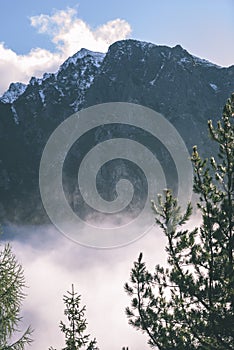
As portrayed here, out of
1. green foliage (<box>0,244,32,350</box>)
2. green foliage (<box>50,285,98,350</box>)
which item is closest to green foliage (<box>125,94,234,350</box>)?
green foliage (<box>50,285,98,350</box>)

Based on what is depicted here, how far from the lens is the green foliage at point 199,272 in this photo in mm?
12758

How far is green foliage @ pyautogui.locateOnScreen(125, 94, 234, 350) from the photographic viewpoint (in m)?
12.8

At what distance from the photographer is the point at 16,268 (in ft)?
49.0

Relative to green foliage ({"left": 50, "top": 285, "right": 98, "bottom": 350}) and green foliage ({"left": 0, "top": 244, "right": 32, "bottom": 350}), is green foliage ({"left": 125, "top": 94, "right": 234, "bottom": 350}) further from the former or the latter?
green foliage ({"left": 0, "top": 244, "right": 32, "bottom": 350})

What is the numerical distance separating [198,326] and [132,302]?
2.40 metres

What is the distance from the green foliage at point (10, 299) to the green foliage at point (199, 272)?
4.10 meters

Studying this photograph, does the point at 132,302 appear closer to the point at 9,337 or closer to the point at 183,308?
the point at 183,308

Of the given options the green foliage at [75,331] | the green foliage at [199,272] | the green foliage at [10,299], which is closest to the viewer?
the green foliage at [199,272]

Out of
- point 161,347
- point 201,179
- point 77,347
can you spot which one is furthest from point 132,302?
point 201,179

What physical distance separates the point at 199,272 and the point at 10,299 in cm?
688

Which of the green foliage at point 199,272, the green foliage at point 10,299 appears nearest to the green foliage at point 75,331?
the green foliage at point 10,299

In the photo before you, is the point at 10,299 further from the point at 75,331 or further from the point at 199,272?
the point at 199,272

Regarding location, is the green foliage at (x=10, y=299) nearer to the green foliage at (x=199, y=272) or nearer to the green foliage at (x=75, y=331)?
the green foliage at (x=75, y=331)

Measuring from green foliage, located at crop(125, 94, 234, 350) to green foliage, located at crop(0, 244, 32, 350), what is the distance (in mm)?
4096
